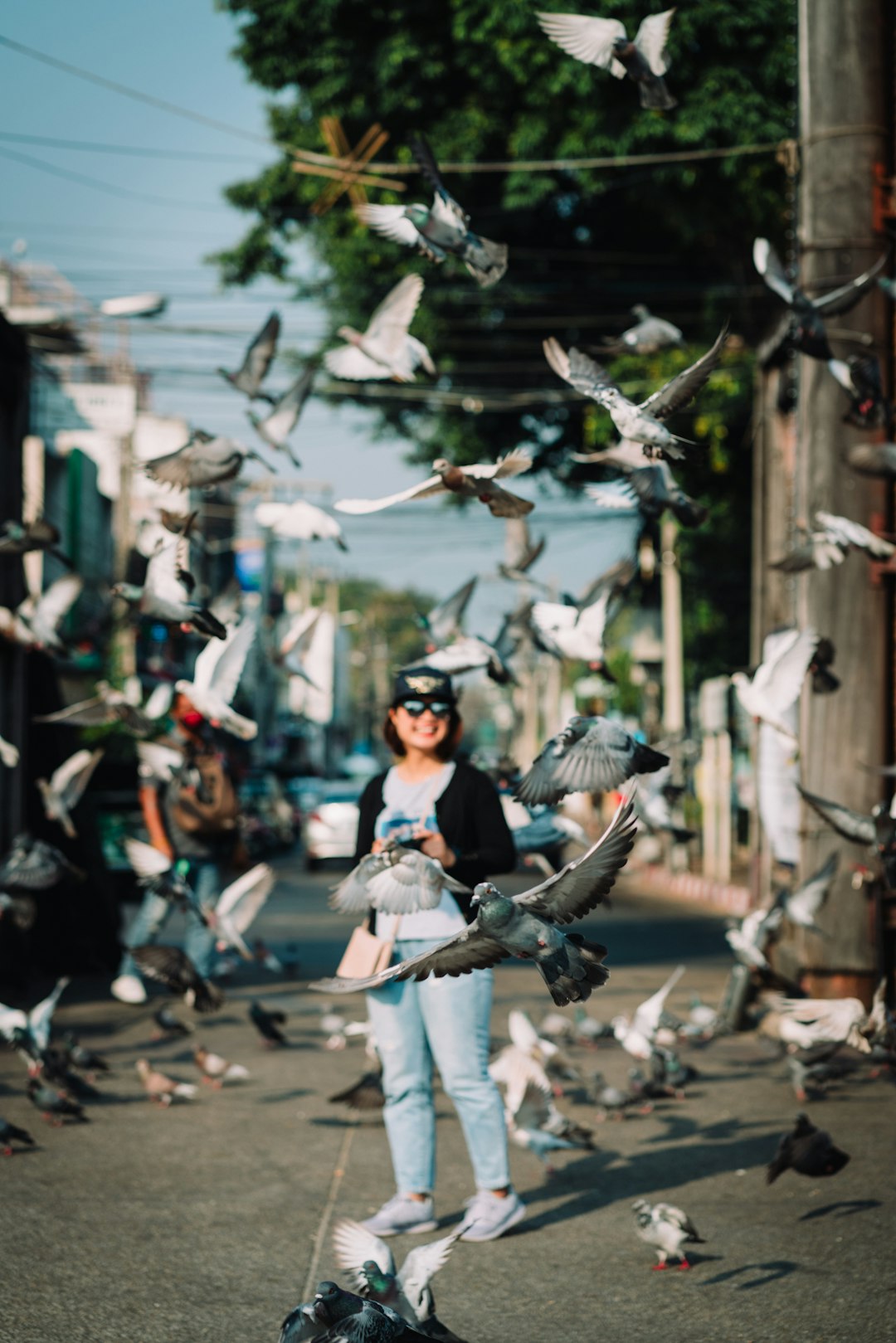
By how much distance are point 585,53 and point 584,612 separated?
2145 mm

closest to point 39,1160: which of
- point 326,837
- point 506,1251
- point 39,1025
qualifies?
point 39,1025

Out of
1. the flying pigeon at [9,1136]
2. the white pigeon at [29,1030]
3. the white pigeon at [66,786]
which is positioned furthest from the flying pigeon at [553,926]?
the white pigeon at [66,786]

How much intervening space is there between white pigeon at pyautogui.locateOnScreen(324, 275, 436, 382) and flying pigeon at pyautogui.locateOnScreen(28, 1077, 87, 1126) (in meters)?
3.25

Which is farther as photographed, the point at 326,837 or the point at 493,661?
the point at 326,837

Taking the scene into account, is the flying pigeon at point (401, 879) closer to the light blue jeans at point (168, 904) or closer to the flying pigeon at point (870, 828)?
the flying pigeon at point (870, 828)

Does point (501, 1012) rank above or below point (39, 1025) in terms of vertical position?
below

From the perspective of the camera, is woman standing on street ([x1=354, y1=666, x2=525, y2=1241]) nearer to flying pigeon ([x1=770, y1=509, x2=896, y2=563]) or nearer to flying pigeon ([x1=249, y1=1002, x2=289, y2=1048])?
flying pigeon ([x1=770, y1=509, x2=896, y2=563])

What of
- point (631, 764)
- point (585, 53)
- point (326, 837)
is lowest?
point (326, 837)

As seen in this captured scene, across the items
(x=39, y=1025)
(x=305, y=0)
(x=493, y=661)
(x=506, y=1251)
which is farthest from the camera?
(x=305, y=0)

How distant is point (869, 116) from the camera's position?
29.9 ft

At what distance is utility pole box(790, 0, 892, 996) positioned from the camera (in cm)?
905

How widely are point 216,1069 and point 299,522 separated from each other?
9.36 ft

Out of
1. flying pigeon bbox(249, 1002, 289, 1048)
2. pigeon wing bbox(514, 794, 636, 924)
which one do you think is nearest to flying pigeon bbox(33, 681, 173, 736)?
flying pigeon bbox(249, 1002, 289, 1048)

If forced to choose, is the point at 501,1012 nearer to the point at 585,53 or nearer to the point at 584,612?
the point at 584,612
